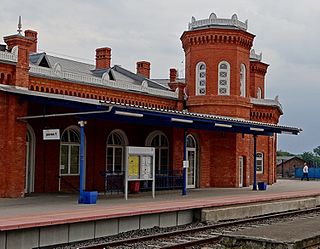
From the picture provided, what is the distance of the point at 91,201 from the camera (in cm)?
1681

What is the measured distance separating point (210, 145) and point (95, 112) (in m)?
12.6

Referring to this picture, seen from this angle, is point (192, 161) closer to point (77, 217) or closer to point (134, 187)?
point (134, 187)

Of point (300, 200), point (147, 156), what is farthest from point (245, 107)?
point (147, 156)

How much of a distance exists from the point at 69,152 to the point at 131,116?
18.1ft

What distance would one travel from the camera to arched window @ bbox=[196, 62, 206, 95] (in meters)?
28.8

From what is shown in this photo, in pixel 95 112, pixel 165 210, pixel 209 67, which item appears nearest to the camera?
pixel 165 210

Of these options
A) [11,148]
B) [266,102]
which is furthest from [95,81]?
[266,102]

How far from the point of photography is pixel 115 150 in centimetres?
2498

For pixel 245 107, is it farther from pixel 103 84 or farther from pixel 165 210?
pixel 165 210

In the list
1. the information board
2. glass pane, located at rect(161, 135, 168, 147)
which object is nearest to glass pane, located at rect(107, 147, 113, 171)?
glass pane, located at rect(161, 135, 168, 147)

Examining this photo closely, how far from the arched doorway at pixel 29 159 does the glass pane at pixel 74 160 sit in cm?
225

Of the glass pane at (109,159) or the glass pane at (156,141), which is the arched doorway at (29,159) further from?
the glass pane at (156,141)

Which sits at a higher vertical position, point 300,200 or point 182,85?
point 182,85

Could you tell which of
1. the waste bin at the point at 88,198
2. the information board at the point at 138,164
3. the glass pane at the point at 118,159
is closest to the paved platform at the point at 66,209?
the waste bin at the point at 88,198
